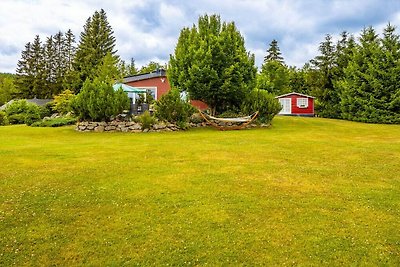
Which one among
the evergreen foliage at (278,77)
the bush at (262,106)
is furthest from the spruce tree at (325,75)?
the bush at (262,106)

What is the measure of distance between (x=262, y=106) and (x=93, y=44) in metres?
35.3

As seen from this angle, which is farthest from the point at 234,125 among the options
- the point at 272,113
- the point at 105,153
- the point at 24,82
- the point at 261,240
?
the point at 24,82

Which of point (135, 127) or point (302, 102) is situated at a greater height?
point (302, 102)

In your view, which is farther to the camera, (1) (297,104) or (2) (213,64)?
(1) (297,104)

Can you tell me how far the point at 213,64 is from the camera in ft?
60.4

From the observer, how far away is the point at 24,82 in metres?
51.2

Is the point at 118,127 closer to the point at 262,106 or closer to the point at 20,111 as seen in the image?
the point at 262,106

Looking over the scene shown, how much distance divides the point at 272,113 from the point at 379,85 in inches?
427

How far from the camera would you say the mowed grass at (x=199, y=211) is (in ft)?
12.7

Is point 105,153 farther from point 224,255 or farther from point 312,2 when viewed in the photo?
point 312,2

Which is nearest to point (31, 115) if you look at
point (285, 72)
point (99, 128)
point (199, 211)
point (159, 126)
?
point (99, 128)

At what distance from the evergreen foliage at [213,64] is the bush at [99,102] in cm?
406

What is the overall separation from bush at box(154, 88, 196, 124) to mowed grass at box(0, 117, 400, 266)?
8.09m

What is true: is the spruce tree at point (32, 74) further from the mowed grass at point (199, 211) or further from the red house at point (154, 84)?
the mowed grass at point (199, 211)
